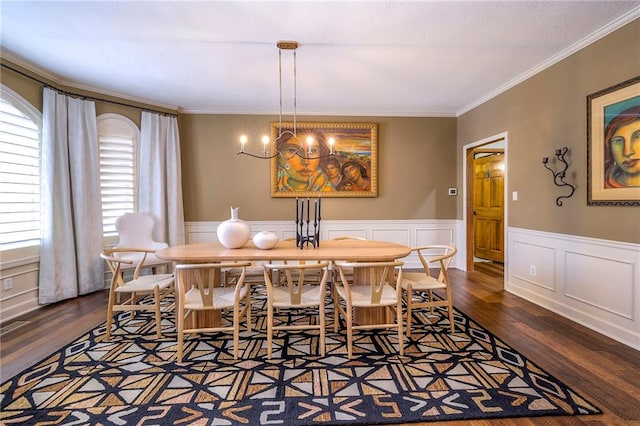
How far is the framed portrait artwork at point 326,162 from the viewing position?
17.0ft

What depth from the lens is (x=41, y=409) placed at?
73.0 inches

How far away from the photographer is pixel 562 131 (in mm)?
3248

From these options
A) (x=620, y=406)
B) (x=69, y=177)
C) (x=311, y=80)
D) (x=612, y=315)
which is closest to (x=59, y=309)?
(x=69, y=177)

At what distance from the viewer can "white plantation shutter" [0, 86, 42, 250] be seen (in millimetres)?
3207

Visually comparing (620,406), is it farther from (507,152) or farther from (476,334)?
(507,152)

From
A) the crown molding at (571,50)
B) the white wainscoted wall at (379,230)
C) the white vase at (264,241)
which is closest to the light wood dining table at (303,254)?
the white vase at (264,241)

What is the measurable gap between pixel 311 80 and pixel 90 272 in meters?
3.66

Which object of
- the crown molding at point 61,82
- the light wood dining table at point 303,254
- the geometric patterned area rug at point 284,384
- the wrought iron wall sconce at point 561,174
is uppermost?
the crown molding at point 61,82

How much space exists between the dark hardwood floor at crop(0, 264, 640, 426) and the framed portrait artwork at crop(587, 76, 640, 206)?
1.20m

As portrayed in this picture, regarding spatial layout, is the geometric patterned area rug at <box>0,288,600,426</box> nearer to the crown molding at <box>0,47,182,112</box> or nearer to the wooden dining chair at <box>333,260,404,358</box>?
the wooden dining chair at <box>333,260,404,358</box>

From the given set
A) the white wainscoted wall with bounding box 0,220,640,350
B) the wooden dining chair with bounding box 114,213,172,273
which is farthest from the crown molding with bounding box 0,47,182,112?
the white wainscoted wall with bounding box 0,220,640,350

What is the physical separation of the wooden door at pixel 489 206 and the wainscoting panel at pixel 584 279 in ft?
7.23

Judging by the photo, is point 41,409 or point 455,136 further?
point 455,136

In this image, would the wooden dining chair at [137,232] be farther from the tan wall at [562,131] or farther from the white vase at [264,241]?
the tan wall at [562,131]
